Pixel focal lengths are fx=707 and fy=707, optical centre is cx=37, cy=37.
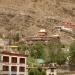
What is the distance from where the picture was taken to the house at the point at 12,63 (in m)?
37.5

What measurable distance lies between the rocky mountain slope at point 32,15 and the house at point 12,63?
3473 cm

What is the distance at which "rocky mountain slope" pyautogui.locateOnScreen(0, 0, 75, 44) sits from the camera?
7725cm

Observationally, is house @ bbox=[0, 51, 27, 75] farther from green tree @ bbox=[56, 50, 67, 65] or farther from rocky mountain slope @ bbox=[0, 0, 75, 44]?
rocky mountain slope @ bbox=[0, 0, 75, 44]

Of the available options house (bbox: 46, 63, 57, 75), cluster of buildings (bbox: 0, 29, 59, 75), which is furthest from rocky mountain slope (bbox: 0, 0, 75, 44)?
cluster of buildings (bbox: 0, 29, 59, 75)

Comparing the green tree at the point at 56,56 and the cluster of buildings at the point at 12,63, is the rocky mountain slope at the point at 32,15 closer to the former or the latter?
the green tree at the point at 56,56

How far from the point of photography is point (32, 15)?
266ft

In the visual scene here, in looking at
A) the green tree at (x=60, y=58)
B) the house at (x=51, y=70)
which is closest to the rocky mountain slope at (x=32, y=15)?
the green tree at (x=60, y=58)

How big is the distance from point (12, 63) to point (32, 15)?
4337 centimetres

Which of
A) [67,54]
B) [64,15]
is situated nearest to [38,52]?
[67,54]

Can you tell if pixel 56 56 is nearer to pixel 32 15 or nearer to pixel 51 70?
pixel 51 70

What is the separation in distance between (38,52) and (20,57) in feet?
49.9

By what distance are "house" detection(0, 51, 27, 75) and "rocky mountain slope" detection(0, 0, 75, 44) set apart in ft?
114

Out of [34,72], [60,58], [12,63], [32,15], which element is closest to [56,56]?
[60,58]

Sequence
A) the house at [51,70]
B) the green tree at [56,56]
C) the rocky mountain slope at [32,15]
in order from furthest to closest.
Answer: the rocky mountain slope at [32,15] → the green tree at [56,56] → the house at [51,70]
